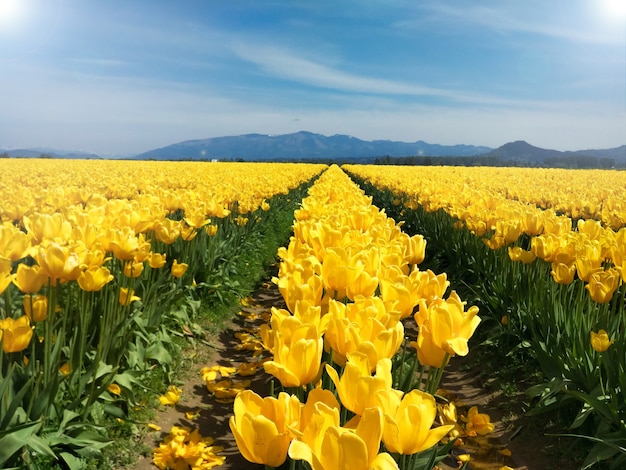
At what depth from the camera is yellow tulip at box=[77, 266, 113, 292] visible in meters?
2.69

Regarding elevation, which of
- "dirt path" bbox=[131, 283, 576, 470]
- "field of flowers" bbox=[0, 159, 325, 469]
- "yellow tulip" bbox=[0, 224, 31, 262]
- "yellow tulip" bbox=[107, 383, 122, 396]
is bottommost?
"dirt path" bbox=[131, 283, 576, 470]

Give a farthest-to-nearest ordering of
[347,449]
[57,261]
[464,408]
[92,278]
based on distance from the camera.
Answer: [464,408] → [92,278] → [57,261] → [347,449]

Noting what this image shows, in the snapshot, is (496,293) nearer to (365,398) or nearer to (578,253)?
(578,253)

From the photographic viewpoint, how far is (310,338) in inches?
62.7

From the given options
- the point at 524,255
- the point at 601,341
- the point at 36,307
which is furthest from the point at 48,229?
the point at 524,255

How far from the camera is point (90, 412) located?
127 inches

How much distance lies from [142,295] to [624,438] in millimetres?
4170

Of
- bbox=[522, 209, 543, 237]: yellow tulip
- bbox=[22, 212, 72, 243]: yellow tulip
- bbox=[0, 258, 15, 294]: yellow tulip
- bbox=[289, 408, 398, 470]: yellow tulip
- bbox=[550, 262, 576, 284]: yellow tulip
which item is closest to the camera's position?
bbox=[289, 408, 398, 470]: yellow tulip

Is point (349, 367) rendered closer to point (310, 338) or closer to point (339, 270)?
point (310, 338)

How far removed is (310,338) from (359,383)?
0.31 metres

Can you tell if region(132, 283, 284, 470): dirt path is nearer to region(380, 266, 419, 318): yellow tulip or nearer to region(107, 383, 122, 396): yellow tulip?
region(107, 383, 122, 396): yellow tulip

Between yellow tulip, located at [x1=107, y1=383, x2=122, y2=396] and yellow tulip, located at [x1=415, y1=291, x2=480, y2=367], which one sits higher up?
yellow tulip, located at [x1=415, y1=291, x2=480, y2=367]

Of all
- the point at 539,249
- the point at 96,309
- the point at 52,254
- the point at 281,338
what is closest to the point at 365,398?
the point at 281,338

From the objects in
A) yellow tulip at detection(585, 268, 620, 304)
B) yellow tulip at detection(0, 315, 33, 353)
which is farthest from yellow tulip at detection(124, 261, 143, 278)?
yellow tulip at detection(585, 268, 620, 304)
